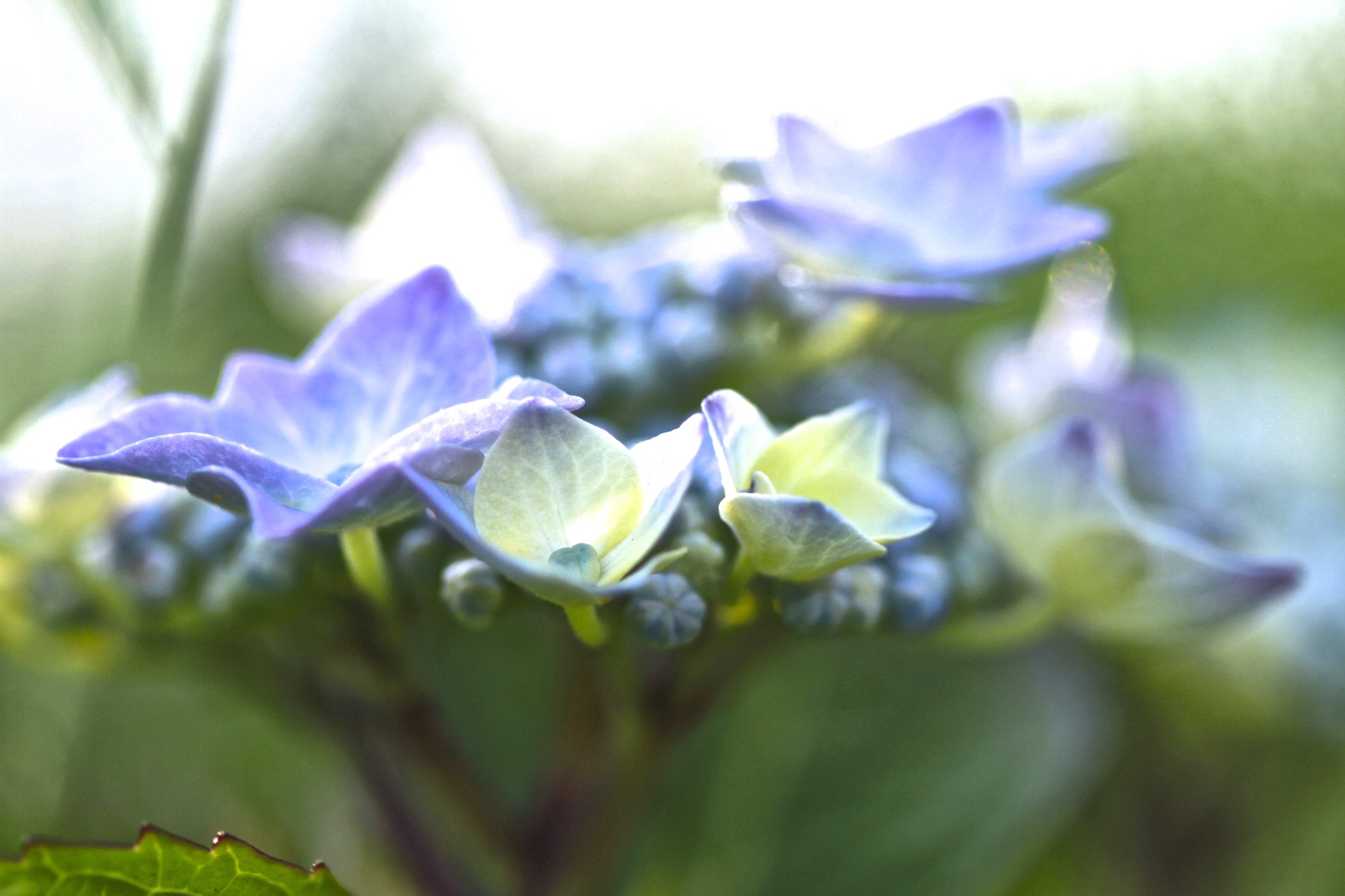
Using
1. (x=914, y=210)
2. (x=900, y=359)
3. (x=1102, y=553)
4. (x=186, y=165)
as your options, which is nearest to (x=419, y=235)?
(x=186, y=165)

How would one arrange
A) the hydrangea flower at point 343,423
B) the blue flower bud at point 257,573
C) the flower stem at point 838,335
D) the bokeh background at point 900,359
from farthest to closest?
the bokeh background at point 900,359, the flower stem at point 838,335, the blue flower bud at point 257,573, the hydrangea flower at point 343,423

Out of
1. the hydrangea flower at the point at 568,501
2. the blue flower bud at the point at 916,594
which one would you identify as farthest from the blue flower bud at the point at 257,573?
the blue flower bud at the point at 916,594

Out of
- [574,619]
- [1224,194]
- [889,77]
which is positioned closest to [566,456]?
[574,619]

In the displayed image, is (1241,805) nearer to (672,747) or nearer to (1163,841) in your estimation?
(1163,841)

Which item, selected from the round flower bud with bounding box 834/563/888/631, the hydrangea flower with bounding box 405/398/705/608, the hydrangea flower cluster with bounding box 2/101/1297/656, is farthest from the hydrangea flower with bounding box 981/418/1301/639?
the hydrangea flower with bounding box 405/398/705/608

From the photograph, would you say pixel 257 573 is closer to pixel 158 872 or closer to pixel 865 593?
pixel 158 872

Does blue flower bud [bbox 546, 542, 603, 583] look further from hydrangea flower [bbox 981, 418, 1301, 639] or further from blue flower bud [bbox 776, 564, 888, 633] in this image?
hydrangea flower [bbox 981, 418, 1301, 639]

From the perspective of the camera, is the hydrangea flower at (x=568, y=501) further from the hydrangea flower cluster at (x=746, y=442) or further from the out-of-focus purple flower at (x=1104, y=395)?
the out-of-focus purple flower at (x=1104, y=395)
